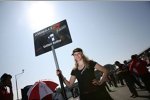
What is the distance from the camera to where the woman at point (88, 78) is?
3412 millimetres

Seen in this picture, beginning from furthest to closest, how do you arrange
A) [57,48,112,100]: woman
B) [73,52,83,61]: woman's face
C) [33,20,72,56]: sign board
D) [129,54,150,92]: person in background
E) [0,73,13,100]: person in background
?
[129,54,150,92]: person in background < [33,20,72,56]: sign board < [0,73,13,100]: person in background < [73,52,83,61]: woman's face < [57,48,112,100]: woman

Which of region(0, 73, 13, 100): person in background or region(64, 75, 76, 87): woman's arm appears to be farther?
region(0, 73, 13, 100): person in background

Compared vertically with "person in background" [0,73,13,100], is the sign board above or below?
above

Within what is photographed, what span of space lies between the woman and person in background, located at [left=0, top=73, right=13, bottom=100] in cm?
216

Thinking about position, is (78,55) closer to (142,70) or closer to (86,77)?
(86,77)

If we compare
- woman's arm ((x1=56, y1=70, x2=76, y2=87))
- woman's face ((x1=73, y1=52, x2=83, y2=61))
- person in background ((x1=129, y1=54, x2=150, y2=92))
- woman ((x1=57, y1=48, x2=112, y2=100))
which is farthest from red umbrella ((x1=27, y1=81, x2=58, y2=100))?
person in background ((x1=129, y1=54, x2=150, y2=92))

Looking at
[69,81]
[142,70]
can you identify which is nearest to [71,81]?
[69,81]

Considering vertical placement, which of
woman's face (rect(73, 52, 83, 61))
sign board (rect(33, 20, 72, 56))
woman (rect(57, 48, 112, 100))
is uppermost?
sign board (rect(33, 20, 72, 56))

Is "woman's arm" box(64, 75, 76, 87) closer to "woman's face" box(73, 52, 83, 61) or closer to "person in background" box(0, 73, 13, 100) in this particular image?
"woman's face" box(73, 52, 83, 61)

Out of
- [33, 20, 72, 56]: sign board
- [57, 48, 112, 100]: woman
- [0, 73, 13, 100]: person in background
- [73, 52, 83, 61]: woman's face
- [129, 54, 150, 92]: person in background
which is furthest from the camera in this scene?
[129, 54, 150, 92]: person in background

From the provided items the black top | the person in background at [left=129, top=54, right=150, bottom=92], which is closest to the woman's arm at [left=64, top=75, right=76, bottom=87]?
the black top

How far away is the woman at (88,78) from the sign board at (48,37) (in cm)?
240

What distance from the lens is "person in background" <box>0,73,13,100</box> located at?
5025 mm

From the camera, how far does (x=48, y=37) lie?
652cm
